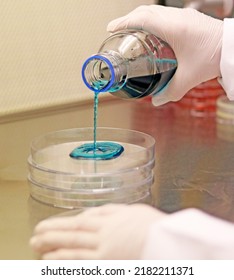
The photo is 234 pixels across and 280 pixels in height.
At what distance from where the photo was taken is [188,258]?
80 cm

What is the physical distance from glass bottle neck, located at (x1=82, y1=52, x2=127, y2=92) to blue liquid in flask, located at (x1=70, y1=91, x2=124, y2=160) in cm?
5

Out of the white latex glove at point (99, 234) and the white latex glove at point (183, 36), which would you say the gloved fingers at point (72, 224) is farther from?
the white latex glove at point (183, 36)

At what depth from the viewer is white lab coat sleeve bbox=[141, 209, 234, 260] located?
2.60ft

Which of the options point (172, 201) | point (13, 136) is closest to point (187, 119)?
point (13, 136)

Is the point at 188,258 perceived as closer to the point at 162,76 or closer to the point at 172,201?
the point at 172,201

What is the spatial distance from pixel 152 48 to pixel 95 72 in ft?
0.43

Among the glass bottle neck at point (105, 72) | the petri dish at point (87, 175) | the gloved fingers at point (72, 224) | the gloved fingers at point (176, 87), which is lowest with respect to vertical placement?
the petri dish at point (87, 175)

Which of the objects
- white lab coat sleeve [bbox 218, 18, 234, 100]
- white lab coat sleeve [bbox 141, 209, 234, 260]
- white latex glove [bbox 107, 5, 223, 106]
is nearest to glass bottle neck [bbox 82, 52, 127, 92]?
white latex glove [bbox 107, 5, 223, 106]

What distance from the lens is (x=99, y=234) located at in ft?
2.82

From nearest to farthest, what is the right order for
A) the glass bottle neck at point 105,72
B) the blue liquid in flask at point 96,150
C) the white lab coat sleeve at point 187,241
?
the white lab coat sleeve at point 187,241 < the glass bottle neck at point 105,72 < the blue liquid in flask at point 96,150

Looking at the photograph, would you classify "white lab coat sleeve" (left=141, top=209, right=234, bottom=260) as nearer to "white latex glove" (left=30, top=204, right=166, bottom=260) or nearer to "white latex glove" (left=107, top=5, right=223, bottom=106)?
"white latex glove" (left=30, top=204, right=166, bottom=260)

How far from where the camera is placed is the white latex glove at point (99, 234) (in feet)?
2.75

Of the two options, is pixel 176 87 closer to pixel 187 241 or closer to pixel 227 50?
pixel 227 50

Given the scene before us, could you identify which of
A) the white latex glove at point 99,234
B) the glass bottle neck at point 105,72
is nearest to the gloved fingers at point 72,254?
the white latex glove at point 99,234
